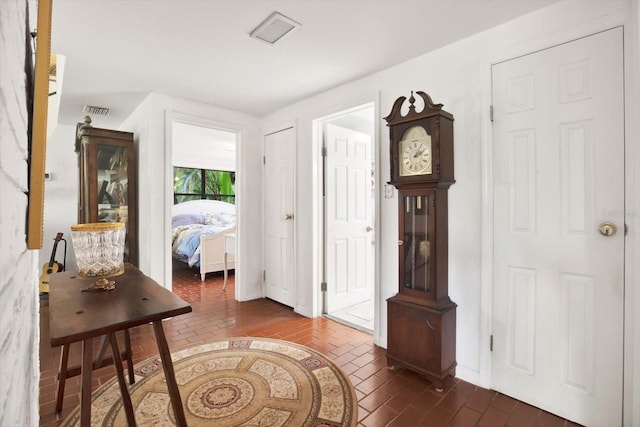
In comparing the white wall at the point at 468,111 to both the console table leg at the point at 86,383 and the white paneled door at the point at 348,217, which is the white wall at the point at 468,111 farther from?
the console table leg at the point at 86,383

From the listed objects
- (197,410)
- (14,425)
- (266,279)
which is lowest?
(197,410)

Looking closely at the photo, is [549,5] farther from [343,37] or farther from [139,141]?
[139,141]

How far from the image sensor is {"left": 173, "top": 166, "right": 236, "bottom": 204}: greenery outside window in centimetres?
708

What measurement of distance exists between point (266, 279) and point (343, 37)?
291cm

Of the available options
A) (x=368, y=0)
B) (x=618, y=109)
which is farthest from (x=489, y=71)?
(x=368, y=0)

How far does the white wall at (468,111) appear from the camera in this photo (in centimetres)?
178

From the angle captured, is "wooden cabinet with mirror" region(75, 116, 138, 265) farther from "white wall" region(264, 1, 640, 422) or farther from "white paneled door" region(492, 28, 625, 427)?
"white paneled door" region(492, 28, 625, 427)

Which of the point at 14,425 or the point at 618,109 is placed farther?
the point at 618,109

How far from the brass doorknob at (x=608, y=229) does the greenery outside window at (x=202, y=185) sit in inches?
281

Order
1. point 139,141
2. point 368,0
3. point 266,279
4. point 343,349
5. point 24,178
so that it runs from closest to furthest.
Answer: point 24,178 < point 368,0 < point 343,349 < point 139,141 < point 266,279

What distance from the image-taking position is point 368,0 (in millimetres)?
1786

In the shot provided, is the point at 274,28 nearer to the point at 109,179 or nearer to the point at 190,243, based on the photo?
the point at 109,179

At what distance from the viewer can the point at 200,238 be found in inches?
194

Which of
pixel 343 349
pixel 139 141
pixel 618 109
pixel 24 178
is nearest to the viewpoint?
pixel 24 178
